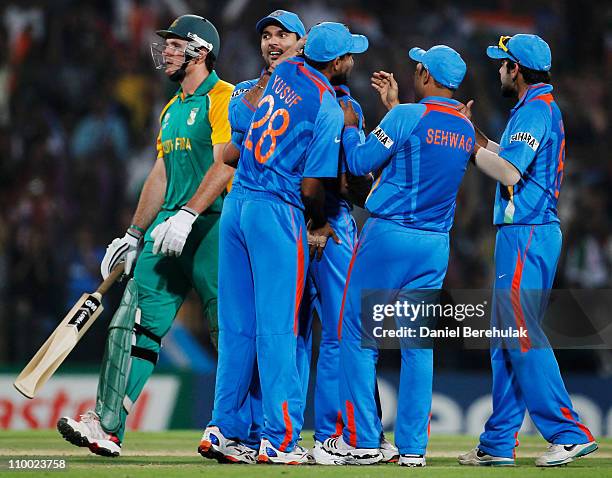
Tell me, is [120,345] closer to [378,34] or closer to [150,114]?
[150,114]

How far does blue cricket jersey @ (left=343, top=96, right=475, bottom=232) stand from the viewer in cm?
603

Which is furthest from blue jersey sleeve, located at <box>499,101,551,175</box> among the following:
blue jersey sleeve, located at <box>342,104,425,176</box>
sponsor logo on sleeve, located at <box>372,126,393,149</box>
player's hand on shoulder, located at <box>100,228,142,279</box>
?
player's hand on shoulder, located at <box>100,228,142,279</box>

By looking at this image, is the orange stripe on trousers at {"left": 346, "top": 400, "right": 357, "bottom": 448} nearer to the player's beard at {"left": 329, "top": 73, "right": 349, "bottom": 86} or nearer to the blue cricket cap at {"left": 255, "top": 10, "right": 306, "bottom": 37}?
the player's beard at {"left": 329, "top": 73, "right": 349, "bottom": 86}

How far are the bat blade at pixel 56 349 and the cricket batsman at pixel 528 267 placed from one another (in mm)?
2365

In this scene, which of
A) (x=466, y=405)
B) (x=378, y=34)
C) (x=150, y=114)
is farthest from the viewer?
(x=378, y=34)

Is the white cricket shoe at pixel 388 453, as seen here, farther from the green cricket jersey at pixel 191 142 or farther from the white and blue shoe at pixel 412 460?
the green cricket jersey at pixel 191 142

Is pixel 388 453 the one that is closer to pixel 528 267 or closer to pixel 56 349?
A: pixel 528 267

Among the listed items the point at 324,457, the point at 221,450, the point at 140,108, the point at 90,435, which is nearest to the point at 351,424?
the point at 324,457

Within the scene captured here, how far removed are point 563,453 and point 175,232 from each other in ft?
8.19

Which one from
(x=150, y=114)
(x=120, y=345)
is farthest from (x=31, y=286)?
(x=120, y=345)

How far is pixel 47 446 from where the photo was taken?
747 centimetres

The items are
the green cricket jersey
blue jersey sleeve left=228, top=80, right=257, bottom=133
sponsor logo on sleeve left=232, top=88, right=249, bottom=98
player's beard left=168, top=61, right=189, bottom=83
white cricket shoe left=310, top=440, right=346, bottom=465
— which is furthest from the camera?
player's beard left=168, top=61, right=189, bottom=83

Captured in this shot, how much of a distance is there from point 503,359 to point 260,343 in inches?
58.4

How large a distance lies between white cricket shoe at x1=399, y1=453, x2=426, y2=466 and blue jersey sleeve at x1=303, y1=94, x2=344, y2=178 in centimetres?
154
